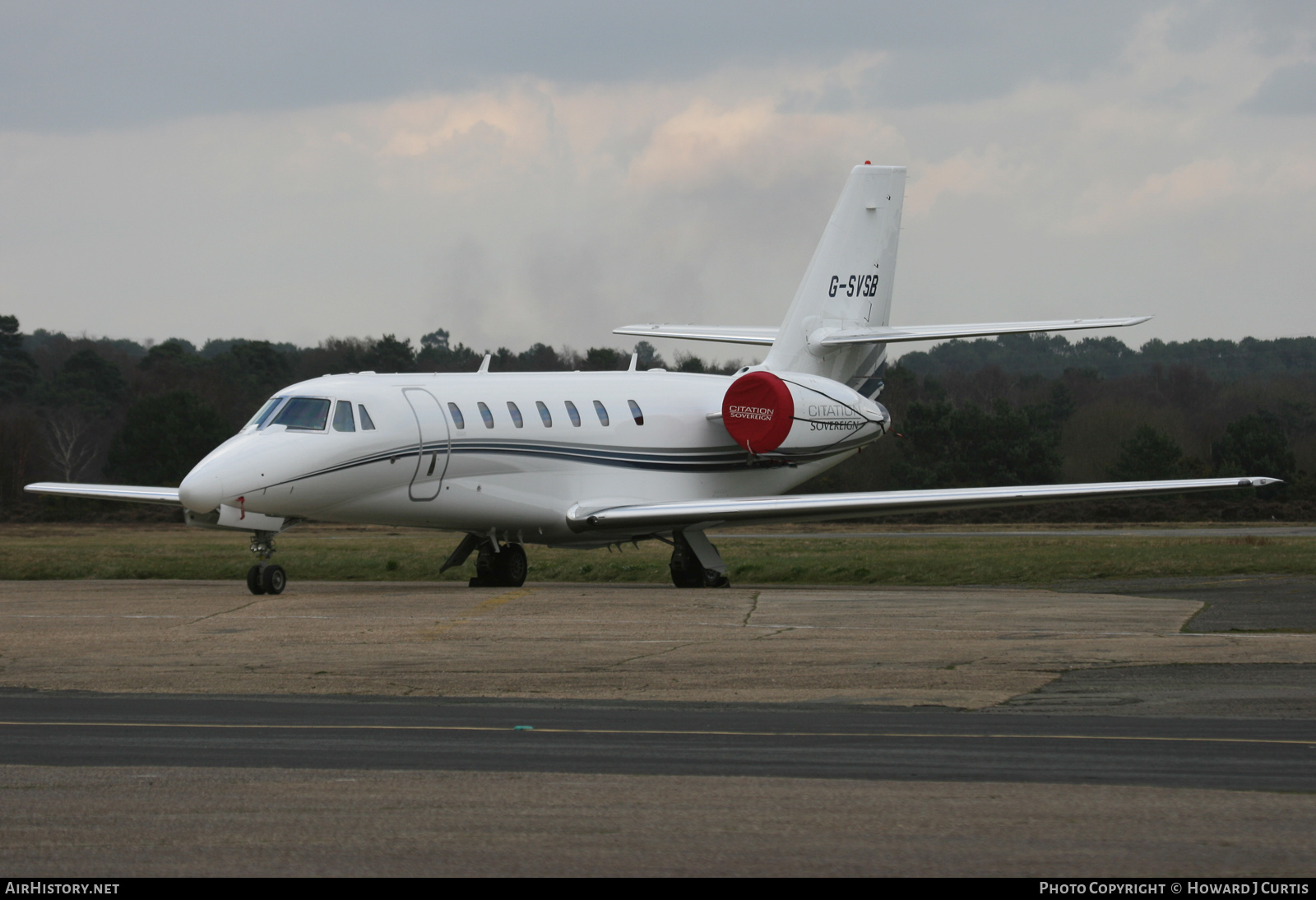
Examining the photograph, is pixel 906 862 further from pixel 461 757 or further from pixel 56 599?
pixel 56 599

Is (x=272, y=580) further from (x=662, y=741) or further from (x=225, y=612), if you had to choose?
(x=662, y=741)

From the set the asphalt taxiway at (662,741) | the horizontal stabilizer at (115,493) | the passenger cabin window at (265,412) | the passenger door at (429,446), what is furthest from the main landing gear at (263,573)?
the horizontal stabilizer at (115,493)

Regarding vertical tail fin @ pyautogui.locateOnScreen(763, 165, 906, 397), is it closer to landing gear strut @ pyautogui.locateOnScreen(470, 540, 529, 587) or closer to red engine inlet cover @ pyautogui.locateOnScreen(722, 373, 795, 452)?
red engine inlet cover @ pyautogui.locateOnScreen(722, 373, 795, 452)

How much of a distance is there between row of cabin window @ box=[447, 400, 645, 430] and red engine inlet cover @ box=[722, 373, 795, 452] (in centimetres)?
192

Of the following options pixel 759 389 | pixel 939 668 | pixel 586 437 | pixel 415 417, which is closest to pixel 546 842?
pixel 939 668

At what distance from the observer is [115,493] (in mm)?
26203

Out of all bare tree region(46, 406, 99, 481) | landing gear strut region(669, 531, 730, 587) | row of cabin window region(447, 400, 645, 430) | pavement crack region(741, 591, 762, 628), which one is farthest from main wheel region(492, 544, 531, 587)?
bare tree region(46, 406, 99, 481)

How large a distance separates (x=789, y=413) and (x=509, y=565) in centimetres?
596

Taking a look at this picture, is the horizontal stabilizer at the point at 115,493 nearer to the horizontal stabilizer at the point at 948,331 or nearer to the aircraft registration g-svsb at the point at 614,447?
the aircraft registration g-svsb at the point at 614,447

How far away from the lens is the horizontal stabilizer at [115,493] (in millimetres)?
25797

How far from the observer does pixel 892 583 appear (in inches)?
1157

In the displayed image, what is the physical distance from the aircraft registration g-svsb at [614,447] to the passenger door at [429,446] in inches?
1.1

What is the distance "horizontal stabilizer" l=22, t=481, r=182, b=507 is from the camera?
25797 mm

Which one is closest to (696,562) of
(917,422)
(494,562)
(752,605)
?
(494,562)
